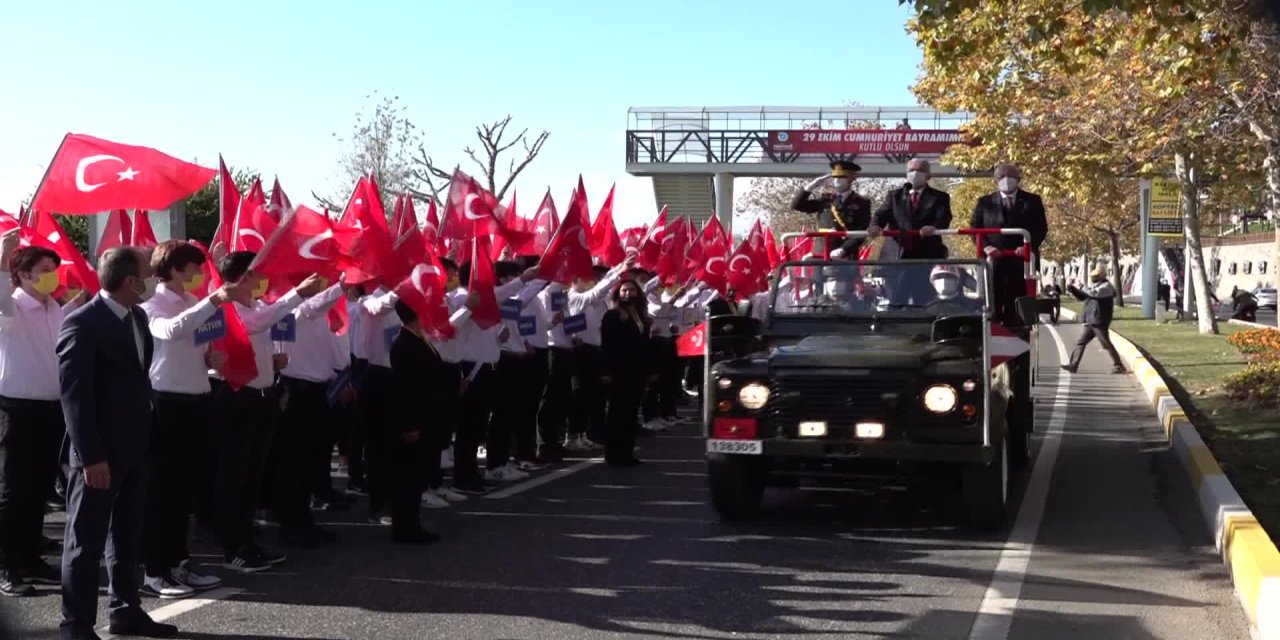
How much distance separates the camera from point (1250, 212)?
140 feet

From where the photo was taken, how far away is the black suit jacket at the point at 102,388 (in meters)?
5.75

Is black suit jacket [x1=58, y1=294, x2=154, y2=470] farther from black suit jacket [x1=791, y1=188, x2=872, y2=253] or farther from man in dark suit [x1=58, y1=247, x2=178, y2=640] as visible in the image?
black suit jacket [x1=791, y1=188, x2=872, y2=253]

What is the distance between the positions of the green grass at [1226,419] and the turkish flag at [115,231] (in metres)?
7.75

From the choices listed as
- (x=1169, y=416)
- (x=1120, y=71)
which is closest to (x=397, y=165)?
(x=1120, y=71)

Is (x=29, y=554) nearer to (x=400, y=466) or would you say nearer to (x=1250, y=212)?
(x=400, y=466)

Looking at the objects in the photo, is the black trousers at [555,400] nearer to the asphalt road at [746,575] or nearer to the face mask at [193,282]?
the asphalt road at [746,575]

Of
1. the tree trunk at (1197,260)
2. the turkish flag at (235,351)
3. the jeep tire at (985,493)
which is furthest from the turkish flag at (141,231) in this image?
the tree trunk at (1197,260)

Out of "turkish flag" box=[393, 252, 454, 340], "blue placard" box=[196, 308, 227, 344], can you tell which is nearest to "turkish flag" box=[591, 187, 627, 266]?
"turkish flag" box=[393, 252, 454, 340]

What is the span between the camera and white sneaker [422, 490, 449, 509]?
9852mm

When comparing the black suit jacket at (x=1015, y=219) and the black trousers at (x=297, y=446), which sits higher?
the black suit jacket at (x=1015, y=219)

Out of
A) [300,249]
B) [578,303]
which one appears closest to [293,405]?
[300,249]

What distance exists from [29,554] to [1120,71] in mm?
17752

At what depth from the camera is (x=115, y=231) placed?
962 cm

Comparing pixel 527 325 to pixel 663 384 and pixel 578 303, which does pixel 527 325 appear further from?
pixel 663 384
